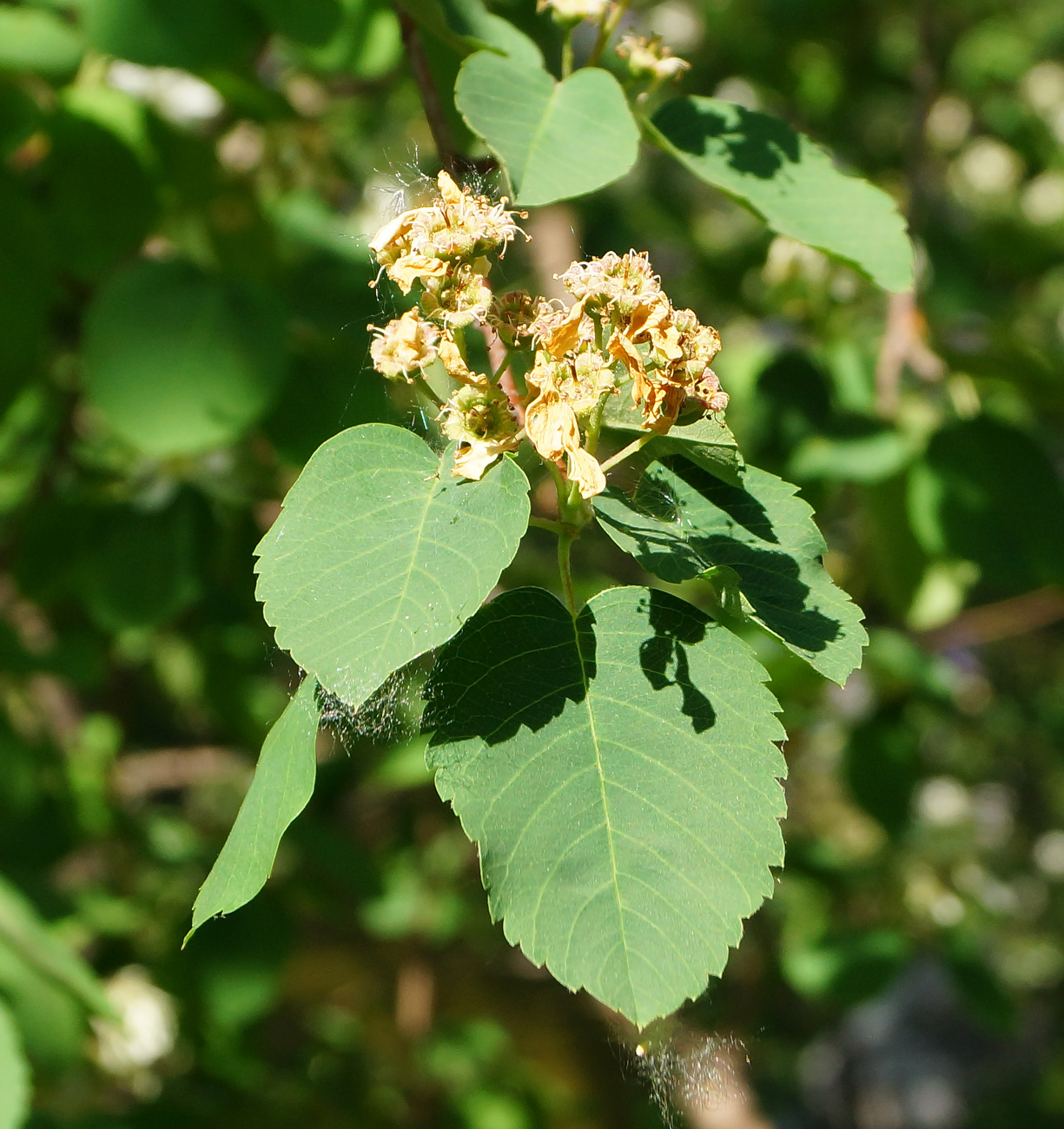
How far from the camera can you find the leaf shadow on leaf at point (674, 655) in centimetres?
44

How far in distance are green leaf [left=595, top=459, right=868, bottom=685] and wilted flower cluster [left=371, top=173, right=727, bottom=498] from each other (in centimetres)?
4

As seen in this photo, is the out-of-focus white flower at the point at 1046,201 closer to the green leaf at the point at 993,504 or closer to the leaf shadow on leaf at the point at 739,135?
the green leaf at the point at 993,504

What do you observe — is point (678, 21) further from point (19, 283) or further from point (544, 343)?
point (544, 343)

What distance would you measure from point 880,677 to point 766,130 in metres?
0.97

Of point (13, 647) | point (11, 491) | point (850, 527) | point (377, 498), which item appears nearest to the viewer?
point (377, 498)

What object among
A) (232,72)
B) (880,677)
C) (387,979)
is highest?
(232,72)

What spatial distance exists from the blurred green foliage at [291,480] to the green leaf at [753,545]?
13 centimetres

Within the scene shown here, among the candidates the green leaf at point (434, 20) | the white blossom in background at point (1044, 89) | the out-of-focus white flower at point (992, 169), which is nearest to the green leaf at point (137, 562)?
the green leaf at point (434, 20)

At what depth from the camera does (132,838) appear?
1561mm

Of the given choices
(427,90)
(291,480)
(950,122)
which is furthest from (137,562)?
(950,122)

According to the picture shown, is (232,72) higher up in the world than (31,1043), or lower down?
higher up

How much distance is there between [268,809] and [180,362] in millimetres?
576

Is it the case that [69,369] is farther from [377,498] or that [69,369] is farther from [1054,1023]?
[1054,1023]

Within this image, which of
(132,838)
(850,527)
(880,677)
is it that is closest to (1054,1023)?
(850,527)
